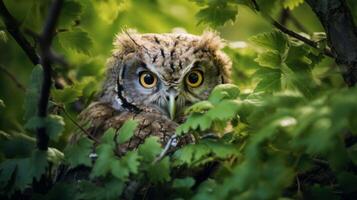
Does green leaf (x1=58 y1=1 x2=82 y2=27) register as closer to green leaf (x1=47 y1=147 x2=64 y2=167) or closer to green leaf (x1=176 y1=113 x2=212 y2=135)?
green leaf (x1=47 y1=147 x2=64 y2=167)

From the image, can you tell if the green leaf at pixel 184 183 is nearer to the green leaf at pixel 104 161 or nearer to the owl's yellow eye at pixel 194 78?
the green leaf at pixel 104 161

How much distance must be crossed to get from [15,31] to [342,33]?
1.89 m

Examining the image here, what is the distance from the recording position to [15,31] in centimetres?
352

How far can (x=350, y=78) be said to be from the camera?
118 inches

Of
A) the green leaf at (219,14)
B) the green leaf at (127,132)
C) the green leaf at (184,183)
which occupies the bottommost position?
the green leaf at (184,183)

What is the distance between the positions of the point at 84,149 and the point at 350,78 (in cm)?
138

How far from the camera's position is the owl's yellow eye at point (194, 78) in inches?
168

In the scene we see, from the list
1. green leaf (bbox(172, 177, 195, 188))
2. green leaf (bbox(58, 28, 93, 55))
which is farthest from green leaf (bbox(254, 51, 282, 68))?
green leaf (bbox(58, 28, 93, 55))

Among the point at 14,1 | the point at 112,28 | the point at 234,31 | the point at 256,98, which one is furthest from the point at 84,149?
the point at 234,31

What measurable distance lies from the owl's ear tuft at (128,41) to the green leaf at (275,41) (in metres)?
1.40

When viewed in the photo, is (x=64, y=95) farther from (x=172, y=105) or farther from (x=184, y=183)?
(x=172, y=105)

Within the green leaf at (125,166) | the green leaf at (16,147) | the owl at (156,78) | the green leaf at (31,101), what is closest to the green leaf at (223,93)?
the green leaf at (125,166)

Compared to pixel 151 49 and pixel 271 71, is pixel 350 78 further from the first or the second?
pixel 151 49

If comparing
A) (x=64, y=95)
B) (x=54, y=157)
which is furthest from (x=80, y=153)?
(x=64, y=95)
